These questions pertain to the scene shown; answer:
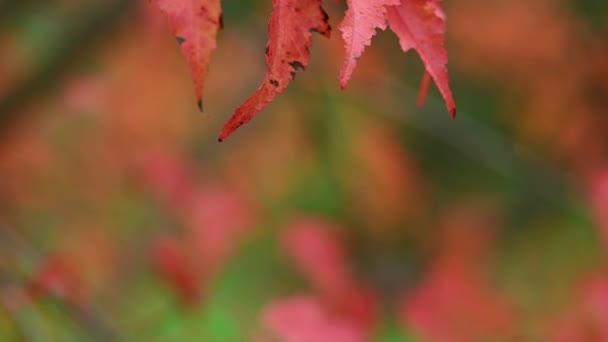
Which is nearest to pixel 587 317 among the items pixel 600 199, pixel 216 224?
pixel 600 199

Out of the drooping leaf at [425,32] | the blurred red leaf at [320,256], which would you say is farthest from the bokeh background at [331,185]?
the drooping leaf at [425,32]

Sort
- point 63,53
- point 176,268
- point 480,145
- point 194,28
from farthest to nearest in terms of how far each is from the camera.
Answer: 1. point 480,145
2. point 176,268
3. point 63,53
4. point 194,28

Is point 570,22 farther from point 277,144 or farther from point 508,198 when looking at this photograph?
point 277,144

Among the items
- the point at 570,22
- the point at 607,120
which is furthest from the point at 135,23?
the point at 607,120

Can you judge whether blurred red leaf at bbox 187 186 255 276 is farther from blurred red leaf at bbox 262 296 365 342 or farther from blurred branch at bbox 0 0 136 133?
blurred branch at bbox 0 0 136 133

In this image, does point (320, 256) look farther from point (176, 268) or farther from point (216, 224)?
point (176, 268)

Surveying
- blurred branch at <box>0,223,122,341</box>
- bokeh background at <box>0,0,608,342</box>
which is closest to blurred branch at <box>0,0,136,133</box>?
blurred branch at <box>0,223,122,341</box>

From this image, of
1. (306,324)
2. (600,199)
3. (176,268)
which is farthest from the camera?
(600,199)

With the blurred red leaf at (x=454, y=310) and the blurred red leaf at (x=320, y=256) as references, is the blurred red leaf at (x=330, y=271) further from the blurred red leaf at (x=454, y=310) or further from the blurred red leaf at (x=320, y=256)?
the blurred red leaf at (x=454, y=310)
